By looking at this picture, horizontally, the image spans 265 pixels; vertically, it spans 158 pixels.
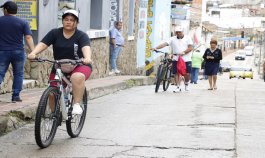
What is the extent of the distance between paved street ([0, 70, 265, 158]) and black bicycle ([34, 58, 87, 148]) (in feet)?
0.61

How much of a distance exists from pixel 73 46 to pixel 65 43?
0.10 metres

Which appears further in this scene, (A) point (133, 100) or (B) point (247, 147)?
(A) point (133, 100)

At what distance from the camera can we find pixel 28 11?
524 inches

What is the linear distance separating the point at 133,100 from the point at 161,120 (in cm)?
329

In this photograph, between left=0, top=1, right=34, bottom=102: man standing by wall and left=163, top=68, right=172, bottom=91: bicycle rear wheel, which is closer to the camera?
left=0, top=1, right=34, bottom=102: man standing by wall

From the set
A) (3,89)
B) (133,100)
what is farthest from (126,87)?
(3,89)

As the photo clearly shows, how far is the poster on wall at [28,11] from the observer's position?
43.4 feet

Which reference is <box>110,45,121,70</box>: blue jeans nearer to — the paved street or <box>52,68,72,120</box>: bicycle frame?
the paved street

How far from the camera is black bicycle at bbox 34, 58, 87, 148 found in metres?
7.02

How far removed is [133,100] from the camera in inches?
517

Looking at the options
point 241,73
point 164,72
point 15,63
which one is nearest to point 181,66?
point 164,72

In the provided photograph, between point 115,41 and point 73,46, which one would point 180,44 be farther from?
point 73,46

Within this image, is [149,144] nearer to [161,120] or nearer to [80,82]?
[80,82]

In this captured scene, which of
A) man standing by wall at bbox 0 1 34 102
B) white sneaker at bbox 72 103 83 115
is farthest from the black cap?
white sneaker at bbox 72 103 83 115
